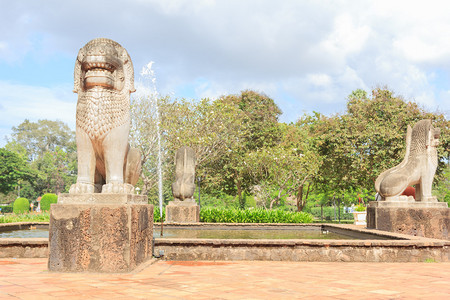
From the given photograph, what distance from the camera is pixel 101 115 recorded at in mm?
5000

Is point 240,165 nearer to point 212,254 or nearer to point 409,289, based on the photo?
point 212,254

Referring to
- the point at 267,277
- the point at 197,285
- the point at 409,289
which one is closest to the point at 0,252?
the point at 197,285

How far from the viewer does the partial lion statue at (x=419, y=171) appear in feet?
28.3

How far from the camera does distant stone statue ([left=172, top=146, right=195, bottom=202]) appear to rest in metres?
12.6

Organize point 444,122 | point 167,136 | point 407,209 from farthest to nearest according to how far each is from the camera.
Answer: point 167,136 → point 444,122 → point 407,209

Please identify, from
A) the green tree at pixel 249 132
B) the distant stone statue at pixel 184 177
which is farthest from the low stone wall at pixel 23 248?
the green tree at pixel 249 132

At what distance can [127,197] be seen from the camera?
481cm

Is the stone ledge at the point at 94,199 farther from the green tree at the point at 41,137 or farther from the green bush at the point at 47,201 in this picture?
the green tree at the point at 41,137

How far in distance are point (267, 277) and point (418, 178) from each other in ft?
18.4

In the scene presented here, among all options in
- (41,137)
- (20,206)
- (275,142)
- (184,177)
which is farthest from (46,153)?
(184,177)

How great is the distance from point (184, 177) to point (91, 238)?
8224mm

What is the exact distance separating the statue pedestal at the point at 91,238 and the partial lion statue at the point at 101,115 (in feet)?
1.01

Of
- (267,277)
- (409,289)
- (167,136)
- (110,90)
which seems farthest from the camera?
(167,136)

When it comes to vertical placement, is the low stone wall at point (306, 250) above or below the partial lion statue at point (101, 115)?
below
